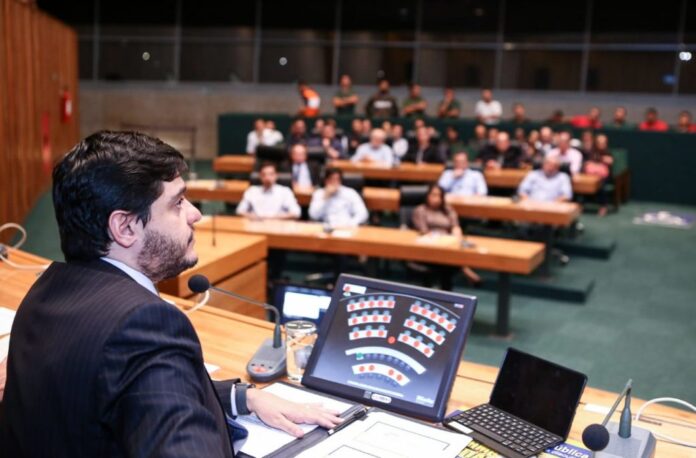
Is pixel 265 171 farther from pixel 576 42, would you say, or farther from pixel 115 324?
pixel 576 42

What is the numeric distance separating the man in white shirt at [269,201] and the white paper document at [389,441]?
5.06 metres

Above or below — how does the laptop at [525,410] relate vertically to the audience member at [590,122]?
below

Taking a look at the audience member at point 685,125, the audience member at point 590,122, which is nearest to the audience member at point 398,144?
the audience member at point 590,122

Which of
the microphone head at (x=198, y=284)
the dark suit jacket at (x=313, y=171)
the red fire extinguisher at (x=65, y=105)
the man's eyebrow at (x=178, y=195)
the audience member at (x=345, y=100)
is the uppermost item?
the audience member at (x=345, y=100)

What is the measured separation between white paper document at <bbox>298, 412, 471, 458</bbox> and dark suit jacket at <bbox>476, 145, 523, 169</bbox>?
29.2 ft

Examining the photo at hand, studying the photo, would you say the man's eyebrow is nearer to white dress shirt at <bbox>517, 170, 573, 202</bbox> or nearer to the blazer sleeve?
the blazer sleeve

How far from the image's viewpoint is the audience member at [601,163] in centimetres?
1041

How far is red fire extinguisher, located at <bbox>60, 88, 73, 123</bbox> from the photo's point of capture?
11.0 m

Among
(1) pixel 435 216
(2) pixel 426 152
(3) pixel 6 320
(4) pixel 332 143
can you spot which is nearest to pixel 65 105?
(4) pixel 332 143

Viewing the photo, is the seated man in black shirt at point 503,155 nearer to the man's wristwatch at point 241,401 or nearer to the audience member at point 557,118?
the audience member at point 557,118

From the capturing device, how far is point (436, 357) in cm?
188

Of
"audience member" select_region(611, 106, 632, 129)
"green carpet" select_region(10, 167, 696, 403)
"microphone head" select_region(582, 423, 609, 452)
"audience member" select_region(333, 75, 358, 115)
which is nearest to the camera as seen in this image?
"microphone head" select_region(582, 423, 609, 452)

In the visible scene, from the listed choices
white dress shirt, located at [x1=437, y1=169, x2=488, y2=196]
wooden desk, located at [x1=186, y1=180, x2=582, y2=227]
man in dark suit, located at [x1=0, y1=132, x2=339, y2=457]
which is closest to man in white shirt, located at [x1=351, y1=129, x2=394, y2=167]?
white dress shirt, located at [x1=437, y1=169, x2=488, y2=196]

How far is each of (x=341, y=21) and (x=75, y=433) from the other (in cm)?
1528
